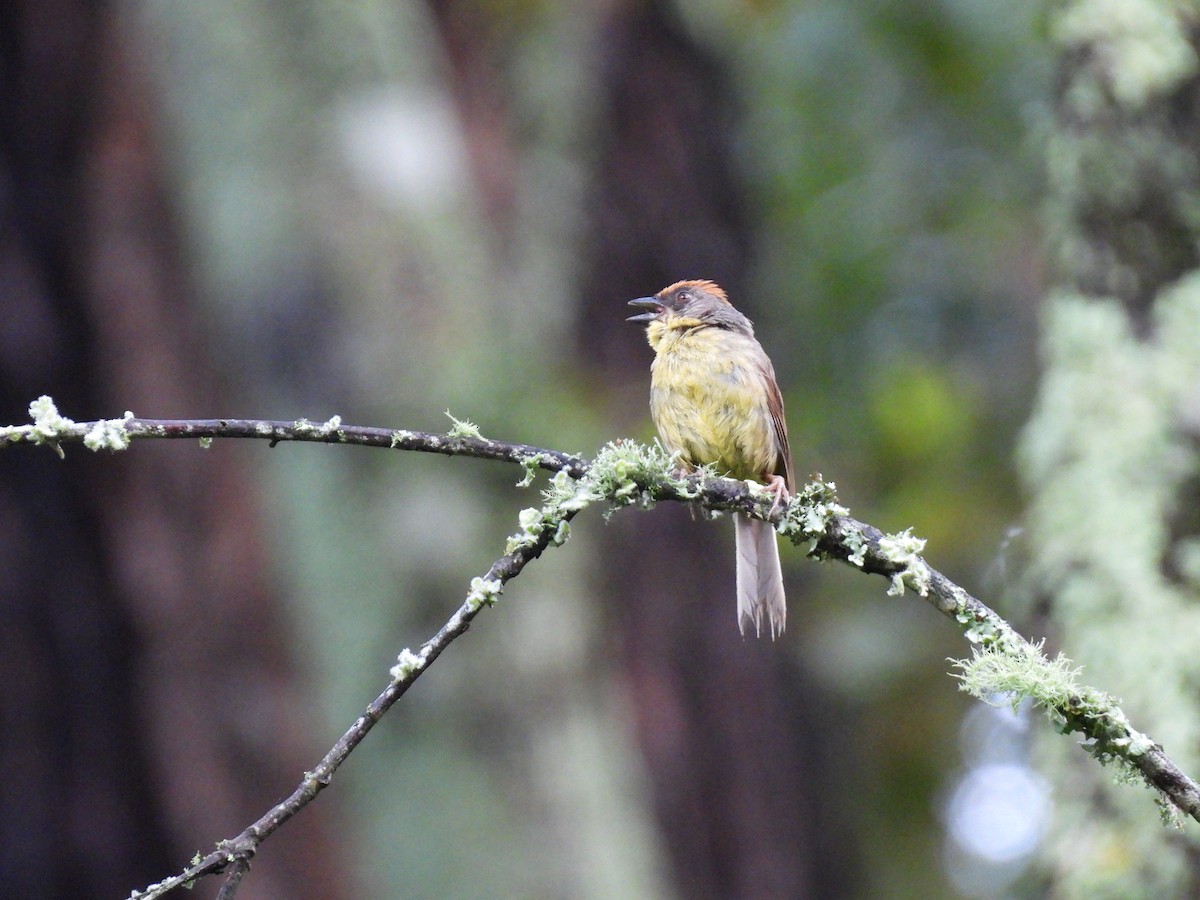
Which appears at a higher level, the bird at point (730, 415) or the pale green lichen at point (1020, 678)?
the bird at point (730, 415)

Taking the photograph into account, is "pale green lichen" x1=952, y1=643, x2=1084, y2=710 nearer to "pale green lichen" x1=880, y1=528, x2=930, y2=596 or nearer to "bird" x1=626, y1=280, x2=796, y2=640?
"pale green lichen" x1=880, y1=528, x2=930, y2=596

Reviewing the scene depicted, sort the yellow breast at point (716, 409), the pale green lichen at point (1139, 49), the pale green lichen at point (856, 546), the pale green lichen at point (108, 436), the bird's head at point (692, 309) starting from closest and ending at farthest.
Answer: the pale green lichen at point (108, 436)
the pale green lichen at point (856, 546)
the pale green lichen at point (1139, 49)
the yellow breast at point (716, 409)
the bird's head at point (692, 309)

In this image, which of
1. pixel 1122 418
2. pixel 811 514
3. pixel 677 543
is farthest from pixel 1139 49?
pixel 677 543

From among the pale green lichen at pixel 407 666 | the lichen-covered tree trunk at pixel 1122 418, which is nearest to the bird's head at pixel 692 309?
the lichen-covered tree trunk at pixel 1122 418

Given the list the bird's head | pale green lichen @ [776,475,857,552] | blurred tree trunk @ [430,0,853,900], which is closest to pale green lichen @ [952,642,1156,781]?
pale green lichen @ [776,475,857,552]

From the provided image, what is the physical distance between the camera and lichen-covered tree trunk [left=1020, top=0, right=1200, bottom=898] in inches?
139

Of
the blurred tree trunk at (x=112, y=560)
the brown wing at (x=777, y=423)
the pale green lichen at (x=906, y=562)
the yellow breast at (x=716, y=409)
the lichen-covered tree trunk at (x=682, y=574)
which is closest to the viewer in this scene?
the pale green lichen at (x=906, y=562)

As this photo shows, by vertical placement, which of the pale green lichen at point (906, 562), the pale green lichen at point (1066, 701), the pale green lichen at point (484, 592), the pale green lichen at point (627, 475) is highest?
the pale green lichen at point (627, 475)

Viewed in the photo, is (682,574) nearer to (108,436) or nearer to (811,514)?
(811,514)

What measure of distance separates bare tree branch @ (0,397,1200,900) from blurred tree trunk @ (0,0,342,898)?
143 inches

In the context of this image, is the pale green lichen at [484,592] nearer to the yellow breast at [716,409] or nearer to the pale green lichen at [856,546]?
the pale green lichen at [856,546]

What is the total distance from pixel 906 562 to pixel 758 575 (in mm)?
2364

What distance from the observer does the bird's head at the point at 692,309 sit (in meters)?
5.02

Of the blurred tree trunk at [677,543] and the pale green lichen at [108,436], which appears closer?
the pale green lichen at [108,436]
